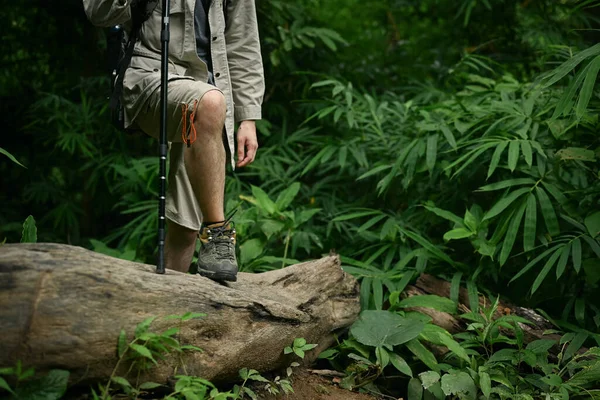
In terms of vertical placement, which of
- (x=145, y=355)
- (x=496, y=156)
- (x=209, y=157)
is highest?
(x=209, y=157)

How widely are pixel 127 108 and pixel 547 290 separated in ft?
8.33

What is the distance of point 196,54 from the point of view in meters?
2.82

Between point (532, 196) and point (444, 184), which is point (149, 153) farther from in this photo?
point (532, 196)

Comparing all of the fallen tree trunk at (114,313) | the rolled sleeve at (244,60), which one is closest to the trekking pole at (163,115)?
the fallen tree trunk at (114,313)

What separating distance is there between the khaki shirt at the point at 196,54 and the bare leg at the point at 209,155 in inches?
7.7

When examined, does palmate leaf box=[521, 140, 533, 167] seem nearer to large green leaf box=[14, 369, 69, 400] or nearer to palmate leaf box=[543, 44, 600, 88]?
palmate leaf box=[543, 44, 600, 88]

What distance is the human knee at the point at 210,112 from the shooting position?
260 cm

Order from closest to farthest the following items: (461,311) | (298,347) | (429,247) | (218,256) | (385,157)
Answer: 1. (218,256)
2. (298,347)
3. (461,311)
4. (429,247)
5. (385,157)

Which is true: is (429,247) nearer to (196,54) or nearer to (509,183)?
(509,183)

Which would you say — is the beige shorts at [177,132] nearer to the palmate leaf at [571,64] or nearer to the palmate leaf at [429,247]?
the palmate leaf at [429,247]

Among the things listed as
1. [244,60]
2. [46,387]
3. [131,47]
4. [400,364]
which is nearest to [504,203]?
[400,364]

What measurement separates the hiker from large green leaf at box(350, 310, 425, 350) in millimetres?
755

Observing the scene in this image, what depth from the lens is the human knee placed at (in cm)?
260

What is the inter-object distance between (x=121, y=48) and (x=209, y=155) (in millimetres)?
613
